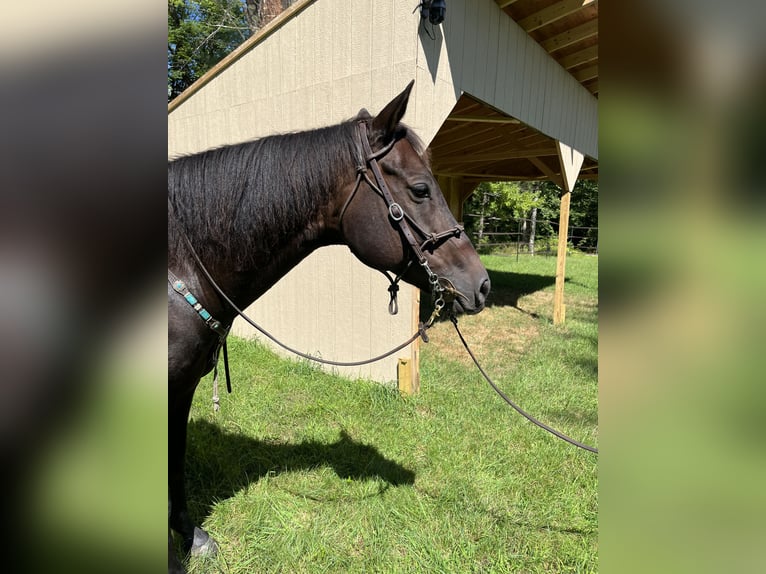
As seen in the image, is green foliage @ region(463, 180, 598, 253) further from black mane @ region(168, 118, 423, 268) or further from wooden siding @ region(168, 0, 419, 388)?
black mane @ region(168, 118, 423, 268)

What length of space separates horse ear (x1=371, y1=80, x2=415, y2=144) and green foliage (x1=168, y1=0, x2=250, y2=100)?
22168 mm

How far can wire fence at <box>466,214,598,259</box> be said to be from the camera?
72.1 ft

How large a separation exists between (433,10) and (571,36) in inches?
123

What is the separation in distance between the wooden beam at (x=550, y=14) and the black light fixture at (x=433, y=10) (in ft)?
6.66

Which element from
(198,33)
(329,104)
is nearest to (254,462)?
(329,104)

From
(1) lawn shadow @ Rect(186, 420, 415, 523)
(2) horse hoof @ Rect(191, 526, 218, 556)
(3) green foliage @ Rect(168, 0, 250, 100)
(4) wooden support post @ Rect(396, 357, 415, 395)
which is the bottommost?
(2) horse hoof @ Rect(191, 526, 218, 556)

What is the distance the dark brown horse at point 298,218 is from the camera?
5.45 feet

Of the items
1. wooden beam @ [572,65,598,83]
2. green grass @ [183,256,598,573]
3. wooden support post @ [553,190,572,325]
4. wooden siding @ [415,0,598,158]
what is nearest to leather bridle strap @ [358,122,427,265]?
green grass @ [183,256,598,573]

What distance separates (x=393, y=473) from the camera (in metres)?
2.81

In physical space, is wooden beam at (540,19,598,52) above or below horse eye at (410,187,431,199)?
above

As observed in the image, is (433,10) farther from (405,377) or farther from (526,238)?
(526,238)

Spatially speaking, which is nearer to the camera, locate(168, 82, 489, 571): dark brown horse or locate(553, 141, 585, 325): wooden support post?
locate(168, 82, 489, 571): dark brown horse
